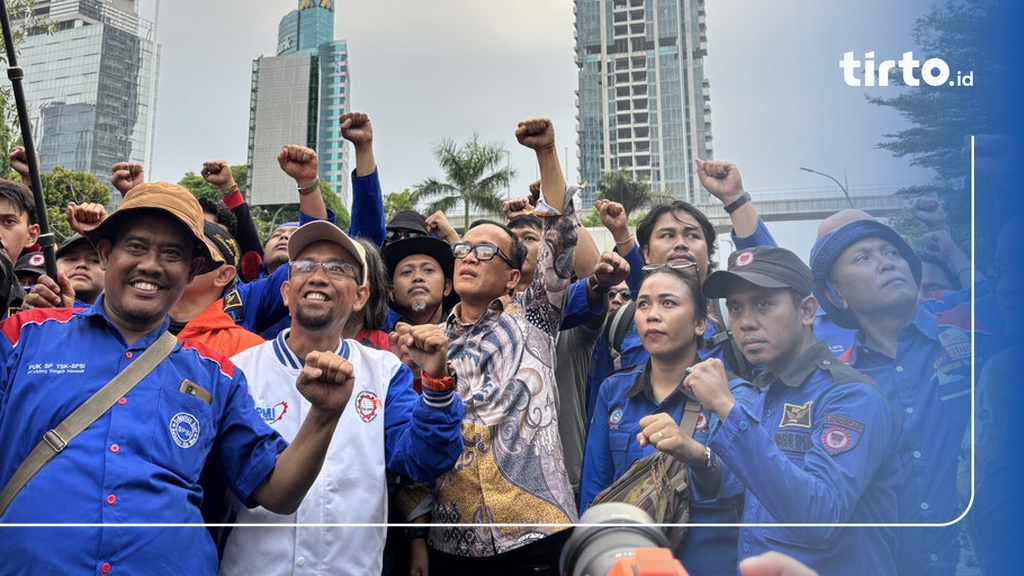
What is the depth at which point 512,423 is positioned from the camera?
2311 millimetres

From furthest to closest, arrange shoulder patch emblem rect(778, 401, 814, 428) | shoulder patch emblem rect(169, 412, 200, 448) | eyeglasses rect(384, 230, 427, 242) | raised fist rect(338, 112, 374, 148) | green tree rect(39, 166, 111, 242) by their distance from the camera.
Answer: eyeglasses rect(384, 230, 427, 242), green tree rect(39, 166, 111, 242), raised fist rect(338, 112, 374, 148), shoulder patch emblem rect(778, 401, 814, 428), shoulder patch emblem rect(169, 412, 200, 448)

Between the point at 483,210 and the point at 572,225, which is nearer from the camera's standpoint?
the point at 572,225

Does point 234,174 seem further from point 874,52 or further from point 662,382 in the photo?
point 874,52

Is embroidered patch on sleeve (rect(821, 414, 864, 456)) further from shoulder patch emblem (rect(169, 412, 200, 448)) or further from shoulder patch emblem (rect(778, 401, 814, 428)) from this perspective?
shoulder patch emblem (rect(169, 412, 200, 448))

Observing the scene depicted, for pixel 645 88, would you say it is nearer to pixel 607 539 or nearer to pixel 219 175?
pixel 219 175

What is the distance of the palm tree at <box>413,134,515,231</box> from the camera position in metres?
2.32

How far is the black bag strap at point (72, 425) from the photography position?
5.66ft

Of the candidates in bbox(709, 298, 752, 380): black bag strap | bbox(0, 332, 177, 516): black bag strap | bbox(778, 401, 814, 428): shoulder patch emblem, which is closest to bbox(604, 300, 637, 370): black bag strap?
bbox(709, 298, 752, 380): black bag strap

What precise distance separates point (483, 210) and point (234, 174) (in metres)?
0.80

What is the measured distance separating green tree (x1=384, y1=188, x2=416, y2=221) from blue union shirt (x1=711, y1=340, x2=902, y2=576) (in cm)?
119

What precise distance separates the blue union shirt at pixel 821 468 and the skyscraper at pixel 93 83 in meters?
1.88

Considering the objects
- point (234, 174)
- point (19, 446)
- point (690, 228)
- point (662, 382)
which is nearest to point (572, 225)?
point (690, 228)

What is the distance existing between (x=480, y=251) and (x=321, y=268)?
54 centimetres

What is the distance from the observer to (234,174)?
8.31 ft
